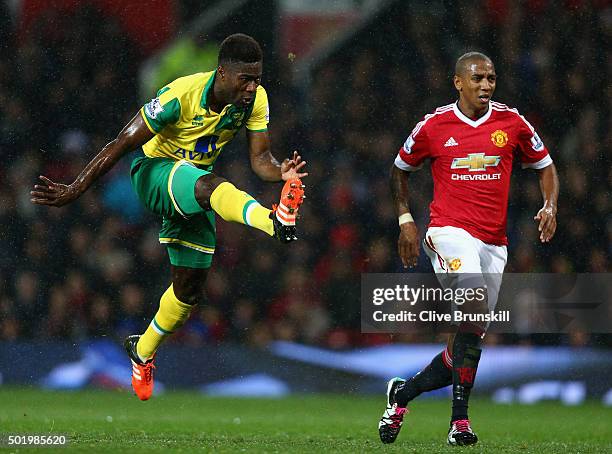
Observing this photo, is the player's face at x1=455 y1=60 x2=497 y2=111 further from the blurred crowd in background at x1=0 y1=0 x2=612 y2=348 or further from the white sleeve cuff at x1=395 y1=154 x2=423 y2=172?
the blurred crowd in background at x1=0 y1=0 x2=612 y2=348

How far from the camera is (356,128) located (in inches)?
476

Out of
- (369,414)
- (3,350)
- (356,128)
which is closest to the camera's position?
(369,414)

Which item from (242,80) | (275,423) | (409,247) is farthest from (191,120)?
(275,423)

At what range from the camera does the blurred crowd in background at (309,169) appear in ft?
36.9

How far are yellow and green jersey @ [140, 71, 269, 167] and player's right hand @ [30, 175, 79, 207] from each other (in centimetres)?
64

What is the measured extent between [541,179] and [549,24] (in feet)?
19.1

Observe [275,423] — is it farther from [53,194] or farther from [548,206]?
[53,194]

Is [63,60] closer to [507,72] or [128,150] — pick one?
[507,72]

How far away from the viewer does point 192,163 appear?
7.14 meters

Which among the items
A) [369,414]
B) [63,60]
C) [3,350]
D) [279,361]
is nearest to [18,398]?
[3,350]

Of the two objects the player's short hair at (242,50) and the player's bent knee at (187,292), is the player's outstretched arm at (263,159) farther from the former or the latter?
the player's bent knee at (187,292)

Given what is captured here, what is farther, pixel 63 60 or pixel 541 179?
pixel 63 60

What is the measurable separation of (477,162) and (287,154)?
5108 mm

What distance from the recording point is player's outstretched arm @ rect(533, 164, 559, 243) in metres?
6.86
